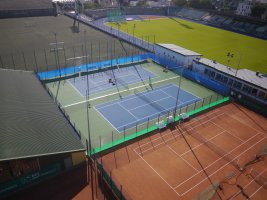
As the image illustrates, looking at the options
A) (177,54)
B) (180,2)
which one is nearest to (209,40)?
(177,54)

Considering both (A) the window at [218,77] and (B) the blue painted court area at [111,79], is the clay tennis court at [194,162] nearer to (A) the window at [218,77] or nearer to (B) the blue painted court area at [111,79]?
(A) the window at [218,77]

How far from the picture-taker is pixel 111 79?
42.5 m

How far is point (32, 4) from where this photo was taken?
3477 inches

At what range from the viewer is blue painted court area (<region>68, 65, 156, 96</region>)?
3997 cm

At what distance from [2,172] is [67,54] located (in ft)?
122

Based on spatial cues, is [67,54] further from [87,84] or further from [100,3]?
[100,3]

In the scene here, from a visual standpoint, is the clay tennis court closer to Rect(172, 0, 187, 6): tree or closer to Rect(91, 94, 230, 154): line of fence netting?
Rect(91, 94, 230, 154): line of fence netting

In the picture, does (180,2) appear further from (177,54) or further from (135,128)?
(135,128)

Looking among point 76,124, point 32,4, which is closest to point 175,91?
point 76,124

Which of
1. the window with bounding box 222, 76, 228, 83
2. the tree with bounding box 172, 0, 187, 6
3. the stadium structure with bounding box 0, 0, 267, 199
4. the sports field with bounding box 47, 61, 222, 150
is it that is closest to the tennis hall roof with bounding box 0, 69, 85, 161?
the stadium structure with bounding box 0, 0, 267, 199

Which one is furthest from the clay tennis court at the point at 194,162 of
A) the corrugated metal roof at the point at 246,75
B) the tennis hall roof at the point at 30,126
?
the corrugated metal roof at the point at 246,75

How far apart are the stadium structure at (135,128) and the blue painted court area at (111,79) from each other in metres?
0.19

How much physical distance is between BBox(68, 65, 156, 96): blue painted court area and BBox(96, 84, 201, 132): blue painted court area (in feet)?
15.0

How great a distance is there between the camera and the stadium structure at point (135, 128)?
2181 centimetres
